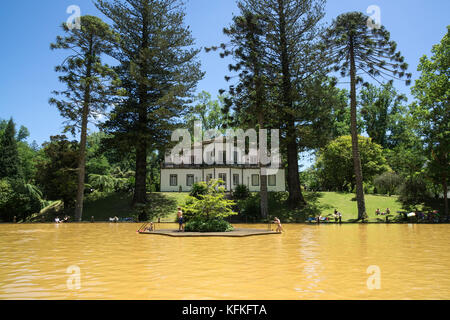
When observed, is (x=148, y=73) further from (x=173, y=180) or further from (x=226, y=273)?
(x=226, y=273)

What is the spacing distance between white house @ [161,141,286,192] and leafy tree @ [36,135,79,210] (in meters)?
15.5

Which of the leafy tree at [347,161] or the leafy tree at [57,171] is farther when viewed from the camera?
the leafy tree at [347,161]

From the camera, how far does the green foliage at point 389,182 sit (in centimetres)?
4256

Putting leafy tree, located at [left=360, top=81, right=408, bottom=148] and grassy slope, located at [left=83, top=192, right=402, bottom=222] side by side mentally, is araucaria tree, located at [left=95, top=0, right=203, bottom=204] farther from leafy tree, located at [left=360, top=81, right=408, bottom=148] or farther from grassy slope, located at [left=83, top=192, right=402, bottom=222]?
leafy tree, located at [left=360, top=81, right=408, bottom=148]

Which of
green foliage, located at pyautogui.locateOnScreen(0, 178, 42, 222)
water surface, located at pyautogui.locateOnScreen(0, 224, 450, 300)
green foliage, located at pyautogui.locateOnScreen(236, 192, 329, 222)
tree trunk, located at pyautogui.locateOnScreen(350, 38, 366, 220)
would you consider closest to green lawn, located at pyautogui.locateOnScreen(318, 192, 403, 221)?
green foliage, located at pyautogui.locateOnScreen(236, 192, 329, 222)

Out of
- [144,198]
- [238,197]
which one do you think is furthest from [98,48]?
[238,197]

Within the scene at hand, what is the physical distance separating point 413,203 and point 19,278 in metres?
36.3

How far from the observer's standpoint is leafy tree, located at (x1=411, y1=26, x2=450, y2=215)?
31545 mm

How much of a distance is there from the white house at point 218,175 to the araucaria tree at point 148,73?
469 inches

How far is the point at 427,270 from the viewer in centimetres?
825

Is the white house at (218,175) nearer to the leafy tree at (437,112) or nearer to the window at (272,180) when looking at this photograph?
the window at (272,180)

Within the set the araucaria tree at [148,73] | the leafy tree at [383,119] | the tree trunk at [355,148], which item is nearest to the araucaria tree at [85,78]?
the araucaria tree at [148,73]

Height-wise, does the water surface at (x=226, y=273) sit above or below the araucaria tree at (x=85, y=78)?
below
